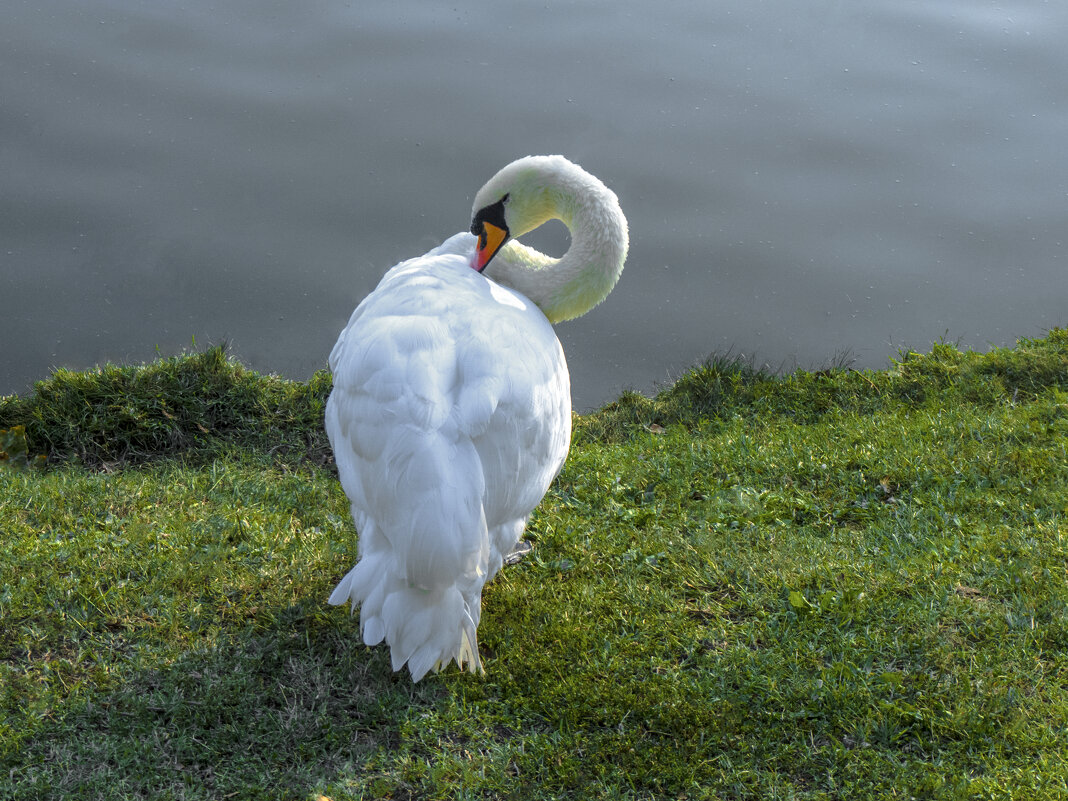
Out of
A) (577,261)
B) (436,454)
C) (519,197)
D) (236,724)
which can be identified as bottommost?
(236,724)

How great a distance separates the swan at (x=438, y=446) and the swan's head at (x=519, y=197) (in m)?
0.64

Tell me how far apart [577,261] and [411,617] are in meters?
1.84

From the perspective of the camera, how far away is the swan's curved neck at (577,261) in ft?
13.9

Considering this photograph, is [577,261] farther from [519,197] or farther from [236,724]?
[236,724]

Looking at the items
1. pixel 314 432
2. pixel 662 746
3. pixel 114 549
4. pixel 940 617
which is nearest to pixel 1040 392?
pixel 940 617

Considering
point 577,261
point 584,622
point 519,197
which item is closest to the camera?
point 584,622

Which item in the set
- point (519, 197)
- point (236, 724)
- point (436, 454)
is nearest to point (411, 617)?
point (436, 454)

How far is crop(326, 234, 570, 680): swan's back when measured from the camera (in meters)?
2.84

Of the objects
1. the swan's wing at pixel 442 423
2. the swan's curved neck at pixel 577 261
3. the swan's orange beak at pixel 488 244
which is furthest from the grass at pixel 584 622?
the swan's orange beak at pixel 488 244

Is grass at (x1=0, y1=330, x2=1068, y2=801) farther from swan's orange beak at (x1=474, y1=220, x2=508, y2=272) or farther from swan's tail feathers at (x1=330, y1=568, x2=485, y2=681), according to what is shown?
swan's orange beak at (x1=474, y1=220, x2=508, y2=272)

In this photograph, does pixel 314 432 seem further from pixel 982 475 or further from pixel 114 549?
pixel 982 475

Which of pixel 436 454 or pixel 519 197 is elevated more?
pixel 519 197

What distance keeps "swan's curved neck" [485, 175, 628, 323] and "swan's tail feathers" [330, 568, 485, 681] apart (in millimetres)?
1641

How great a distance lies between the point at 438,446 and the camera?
2861 mm
